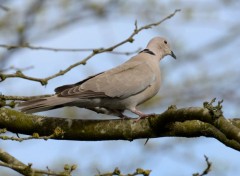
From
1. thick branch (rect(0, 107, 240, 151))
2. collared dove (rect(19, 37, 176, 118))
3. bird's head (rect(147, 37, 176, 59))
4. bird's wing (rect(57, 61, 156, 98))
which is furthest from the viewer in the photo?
bird's head (rect(147, 37, 176, 59))

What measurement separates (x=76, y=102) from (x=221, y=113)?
5.09 feet

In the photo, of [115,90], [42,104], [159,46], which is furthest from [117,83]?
[159,46]

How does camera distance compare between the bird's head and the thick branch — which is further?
the bird's head

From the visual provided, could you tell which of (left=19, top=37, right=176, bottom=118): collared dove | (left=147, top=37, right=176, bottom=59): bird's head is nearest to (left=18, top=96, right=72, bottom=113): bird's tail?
(left=19, top=37, right=176, bottom=118): collared dove

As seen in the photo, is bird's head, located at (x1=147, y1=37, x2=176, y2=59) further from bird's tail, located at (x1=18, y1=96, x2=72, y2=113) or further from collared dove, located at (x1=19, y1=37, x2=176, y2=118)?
bird's tail, located at (x1=18, y1=96, x2=72, y2=113)

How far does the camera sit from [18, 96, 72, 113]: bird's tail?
4.18 meters

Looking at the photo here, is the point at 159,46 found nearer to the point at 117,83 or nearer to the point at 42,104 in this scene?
the point at 117,83

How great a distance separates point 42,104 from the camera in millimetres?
4281

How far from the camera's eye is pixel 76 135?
4.15 metres

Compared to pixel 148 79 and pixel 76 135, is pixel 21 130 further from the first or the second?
pixel 148 79

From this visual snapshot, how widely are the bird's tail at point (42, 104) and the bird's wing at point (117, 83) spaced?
8 centimetres

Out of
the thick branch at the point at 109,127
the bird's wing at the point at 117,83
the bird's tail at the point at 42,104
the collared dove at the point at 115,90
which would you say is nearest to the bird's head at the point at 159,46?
the collared dove at the point at 115,90

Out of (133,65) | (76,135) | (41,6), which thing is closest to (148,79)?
(133,65)

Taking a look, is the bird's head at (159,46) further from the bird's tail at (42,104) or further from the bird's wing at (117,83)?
the bird's tail at (42,104)
